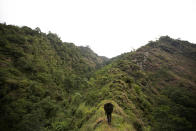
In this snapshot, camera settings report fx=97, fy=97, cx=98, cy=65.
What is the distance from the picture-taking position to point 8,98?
2042 cm

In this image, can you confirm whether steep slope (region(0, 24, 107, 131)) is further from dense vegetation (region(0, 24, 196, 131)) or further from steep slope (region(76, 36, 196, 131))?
steep slope (region(76, 36, 196, 131))

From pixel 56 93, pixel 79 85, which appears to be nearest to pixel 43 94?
pixel 56 93

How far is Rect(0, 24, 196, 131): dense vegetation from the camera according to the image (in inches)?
486

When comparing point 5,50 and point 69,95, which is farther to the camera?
point 69,95

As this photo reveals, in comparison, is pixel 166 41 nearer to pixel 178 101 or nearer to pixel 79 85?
pixel 178 101

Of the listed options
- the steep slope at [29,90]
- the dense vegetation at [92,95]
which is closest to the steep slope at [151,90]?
the dense vegetation at [92,95]

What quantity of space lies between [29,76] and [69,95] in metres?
13.7

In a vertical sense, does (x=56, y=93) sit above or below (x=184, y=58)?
below

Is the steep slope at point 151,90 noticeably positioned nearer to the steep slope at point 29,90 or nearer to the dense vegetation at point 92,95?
the dense vegetation at point 92,95

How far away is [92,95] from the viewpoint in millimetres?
19000

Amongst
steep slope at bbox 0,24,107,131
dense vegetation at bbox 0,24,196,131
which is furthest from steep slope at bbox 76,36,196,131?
steep slope at bbox 0,24,107,131

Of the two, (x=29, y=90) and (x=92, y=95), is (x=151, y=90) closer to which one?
(x=92, y=95)

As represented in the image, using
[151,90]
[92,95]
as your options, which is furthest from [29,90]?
[151,90]

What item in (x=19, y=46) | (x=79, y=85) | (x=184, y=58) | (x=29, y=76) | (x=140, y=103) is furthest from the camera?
(x=184, y=58)
